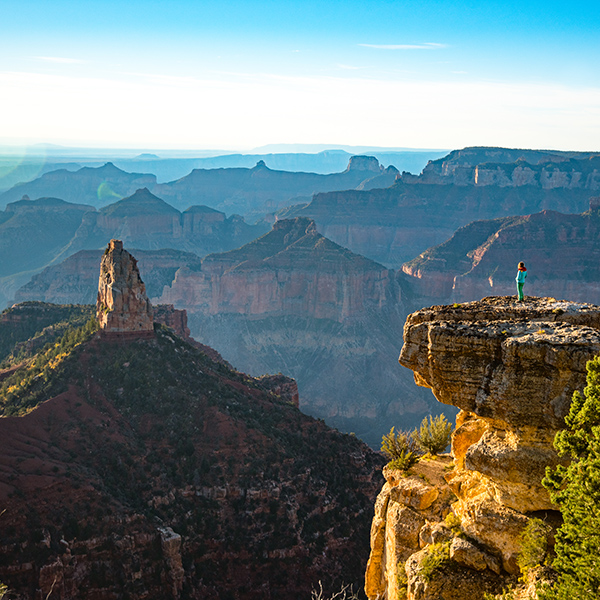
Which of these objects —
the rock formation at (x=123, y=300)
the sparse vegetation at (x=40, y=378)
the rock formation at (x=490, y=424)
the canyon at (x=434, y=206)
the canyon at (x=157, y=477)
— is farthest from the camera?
the canyon at (x=434, y=206)

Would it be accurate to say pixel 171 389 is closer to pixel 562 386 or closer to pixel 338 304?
pixel 562 386

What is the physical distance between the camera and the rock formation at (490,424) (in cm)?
1650

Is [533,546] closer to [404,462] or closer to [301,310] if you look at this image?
[404,462]

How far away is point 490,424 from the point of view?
715 inches

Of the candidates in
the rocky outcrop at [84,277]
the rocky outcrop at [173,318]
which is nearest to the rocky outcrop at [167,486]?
the rocky outcrop at [173,318]

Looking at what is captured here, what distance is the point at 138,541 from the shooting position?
35.8 meters

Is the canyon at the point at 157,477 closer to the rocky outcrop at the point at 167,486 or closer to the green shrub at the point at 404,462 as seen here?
the rocky outcrop at the point at 167,486

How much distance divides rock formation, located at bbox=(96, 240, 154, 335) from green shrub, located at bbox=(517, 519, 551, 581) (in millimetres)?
39630

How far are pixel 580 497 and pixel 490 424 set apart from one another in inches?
146

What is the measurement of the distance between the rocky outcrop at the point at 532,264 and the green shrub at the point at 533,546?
114m

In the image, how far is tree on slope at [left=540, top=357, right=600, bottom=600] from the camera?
47.4 ft

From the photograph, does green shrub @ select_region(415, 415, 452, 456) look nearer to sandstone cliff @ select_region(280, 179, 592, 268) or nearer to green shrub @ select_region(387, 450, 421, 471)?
green shrub @ select_region(387, 450, 421, 471)

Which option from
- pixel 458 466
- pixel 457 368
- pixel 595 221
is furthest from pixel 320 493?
pixel 595 221

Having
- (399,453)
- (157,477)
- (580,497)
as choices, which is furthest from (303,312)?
(580,497)
